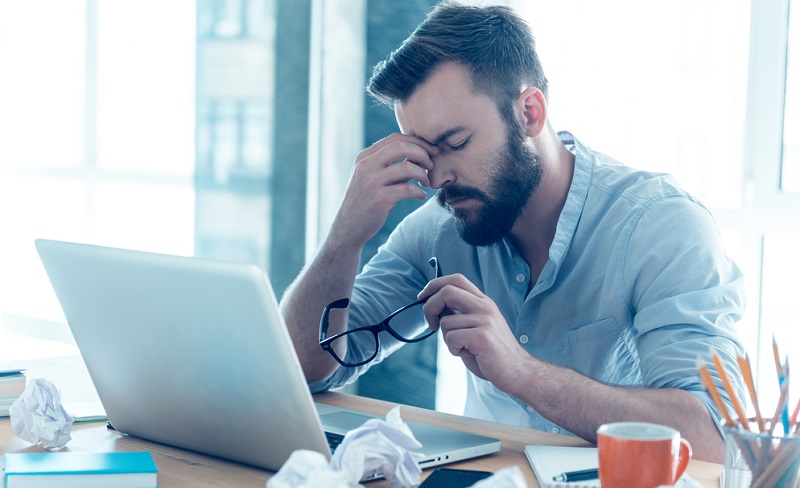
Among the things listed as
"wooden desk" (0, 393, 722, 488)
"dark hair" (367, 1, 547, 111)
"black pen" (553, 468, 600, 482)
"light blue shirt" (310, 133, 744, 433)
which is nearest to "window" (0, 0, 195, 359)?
"light blue shirt" (310, 133, 744, 433)

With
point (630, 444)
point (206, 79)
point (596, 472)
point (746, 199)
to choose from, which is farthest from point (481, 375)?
point (206, 79)

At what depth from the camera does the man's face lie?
5.08 ft

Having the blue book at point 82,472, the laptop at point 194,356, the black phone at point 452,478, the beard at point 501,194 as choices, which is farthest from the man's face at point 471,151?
the blue book at point 82,472

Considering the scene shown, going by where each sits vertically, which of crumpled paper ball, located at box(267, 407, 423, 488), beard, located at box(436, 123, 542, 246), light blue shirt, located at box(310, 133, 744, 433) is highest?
beard, located at box(436, 123, 542, 246)

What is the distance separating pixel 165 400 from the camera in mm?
1057

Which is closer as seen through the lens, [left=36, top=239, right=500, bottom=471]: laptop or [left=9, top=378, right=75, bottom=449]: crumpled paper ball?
[left=36, top=239, right=500, bottom=471]: laptop

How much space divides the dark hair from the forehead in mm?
12

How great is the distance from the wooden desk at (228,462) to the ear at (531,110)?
0.56m

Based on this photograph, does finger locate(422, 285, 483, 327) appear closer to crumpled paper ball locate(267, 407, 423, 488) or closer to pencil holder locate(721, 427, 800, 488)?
crumpled paper ball locate(267, 407, 423, 488)

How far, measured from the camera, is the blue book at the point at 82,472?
908 mm

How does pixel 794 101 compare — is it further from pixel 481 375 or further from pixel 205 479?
pixel 205 479

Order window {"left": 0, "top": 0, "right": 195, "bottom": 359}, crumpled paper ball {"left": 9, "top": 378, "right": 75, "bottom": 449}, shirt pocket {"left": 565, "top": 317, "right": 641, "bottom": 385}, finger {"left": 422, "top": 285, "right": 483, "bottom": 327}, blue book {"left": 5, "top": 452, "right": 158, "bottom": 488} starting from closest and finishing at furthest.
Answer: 1. blue book {"left": 5, "top": 452, "right": 158, "bottom": 488}
2. crumpled paper ball {"left": 9, "top": 378, "right": 75, "bottom": 449}
3. finger {"left": 422, "top": 285, "right": 483, "bottom": 327}
4. shirt pocket {"left": 565, "top": 317, "right": 641, "bottom": 385}
5. window {"left": 0, "top": 0, "right": 195, "bottom": 359}

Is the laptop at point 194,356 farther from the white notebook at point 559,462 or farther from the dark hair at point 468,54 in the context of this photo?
the dark hair at point 468,54

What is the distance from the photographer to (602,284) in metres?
1.50
